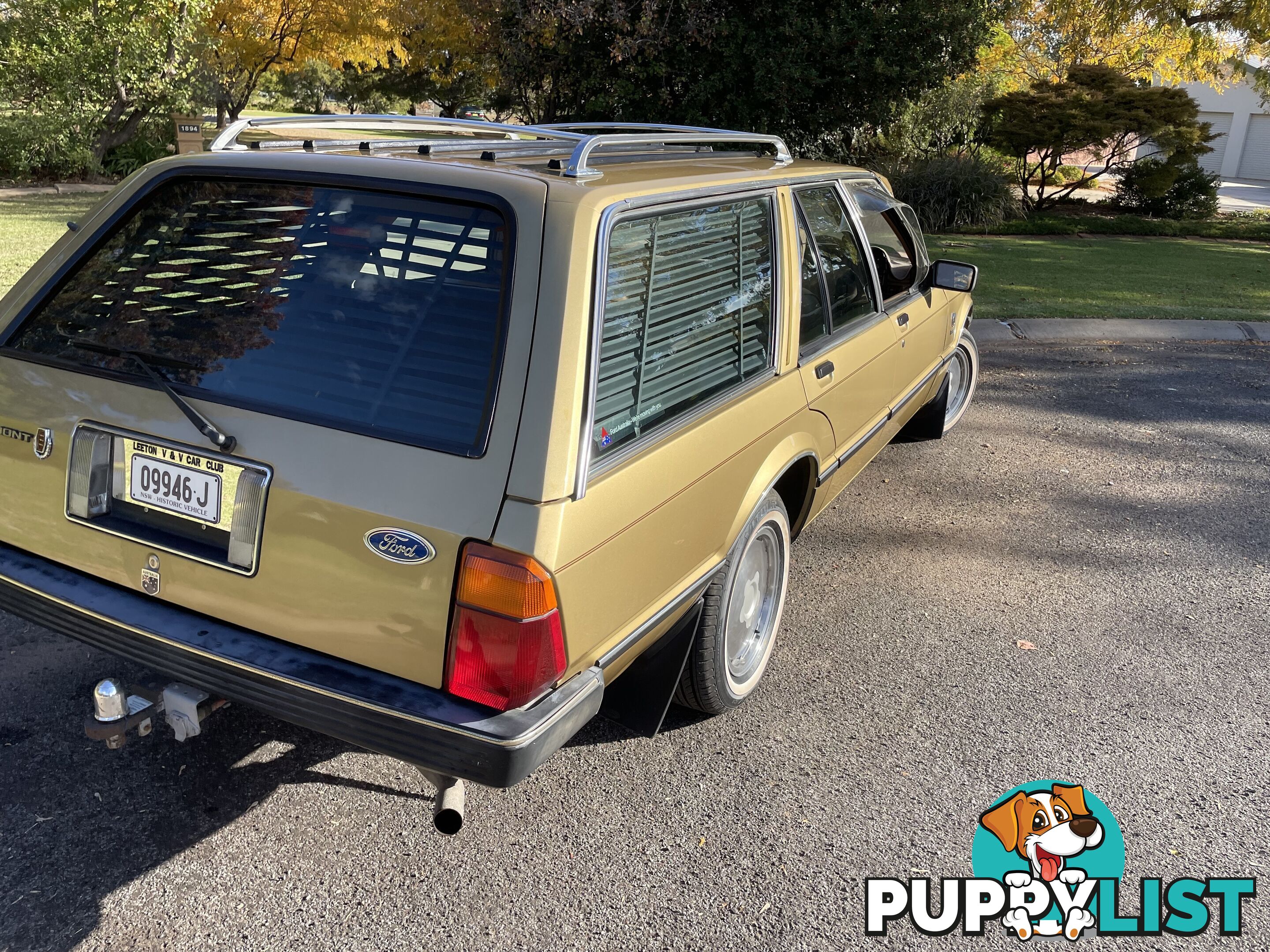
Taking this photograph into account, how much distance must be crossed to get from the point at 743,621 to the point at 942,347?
9.44ft

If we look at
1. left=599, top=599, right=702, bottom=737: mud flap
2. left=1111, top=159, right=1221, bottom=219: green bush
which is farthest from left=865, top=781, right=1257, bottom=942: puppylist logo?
left=1111, top=159, right=1221, bottom=219: green bush

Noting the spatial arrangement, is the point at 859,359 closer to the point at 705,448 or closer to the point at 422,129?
the point at 705,448

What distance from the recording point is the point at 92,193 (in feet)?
57.2

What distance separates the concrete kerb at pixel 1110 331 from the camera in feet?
30.2

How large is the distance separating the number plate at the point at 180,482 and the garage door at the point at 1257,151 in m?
45.7

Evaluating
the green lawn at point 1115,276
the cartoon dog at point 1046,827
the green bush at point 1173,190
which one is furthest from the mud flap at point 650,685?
the green bush at point 1173,190

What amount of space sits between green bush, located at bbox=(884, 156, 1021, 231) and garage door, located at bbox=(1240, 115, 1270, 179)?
96.7 ft

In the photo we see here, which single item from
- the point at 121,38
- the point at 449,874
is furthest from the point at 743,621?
the point at 121,38

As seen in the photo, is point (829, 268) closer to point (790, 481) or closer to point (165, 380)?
point (790, 481)

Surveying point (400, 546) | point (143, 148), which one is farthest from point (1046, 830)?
point (143, 148)

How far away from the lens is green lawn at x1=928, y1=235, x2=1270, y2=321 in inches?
404

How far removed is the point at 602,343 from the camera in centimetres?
243

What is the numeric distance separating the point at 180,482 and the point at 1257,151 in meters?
46.7

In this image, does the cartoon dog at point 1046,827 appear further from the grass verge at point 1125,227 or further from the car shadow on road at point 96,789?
the grass verge at point 1125,227
